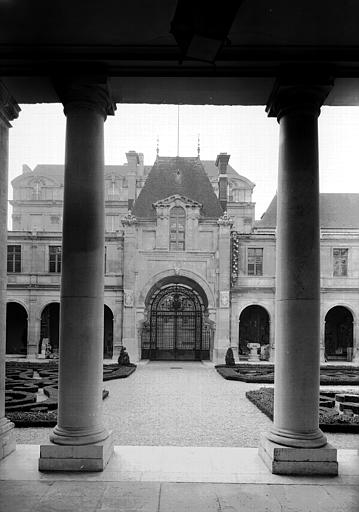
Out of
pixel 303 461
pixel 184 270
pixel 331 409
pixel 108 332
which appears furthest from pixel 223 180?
pixel 303 461

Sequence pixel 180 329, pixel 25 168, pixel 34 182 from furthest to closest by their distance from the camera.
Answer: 1. pixel 25 168
2. pixel 34 182
3. pixel 180 329

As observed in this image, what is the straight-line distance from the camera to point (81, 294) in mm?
7617

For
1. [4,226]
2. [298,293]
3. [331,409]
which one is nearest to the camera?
[298,293]

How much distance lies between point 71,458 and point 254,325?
102 ft

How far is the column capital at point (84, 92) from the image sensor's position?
298 inches

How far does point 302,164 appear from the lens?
7.71m

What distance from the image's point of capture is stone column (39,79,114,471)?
7.40 metres

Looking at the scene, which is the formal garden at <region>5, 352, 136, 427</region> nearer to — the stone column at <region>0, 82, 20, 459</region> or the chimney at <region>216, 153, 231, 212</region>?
the stone column at <region>0, 82, 20, 459</region>

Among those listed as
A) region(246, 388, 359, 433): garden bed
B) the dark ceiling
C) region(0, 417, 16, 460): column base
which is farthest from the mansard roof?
region(0, 417, 16, 460): column base

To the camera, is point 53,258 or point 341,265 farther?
point 341,265

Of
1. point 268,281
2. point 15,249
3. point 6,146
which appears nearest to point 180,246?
point 268,281

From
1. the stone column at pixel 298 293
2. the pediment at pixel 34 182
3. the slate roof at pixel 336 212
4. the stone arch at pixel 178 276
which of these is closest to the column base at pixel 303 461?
the stone column at pixel 298 293

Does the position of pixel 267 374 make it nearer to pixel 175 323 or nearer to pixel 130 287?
pixel 175 323

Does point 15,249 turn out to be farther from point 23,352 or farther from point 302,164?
point 302,164
